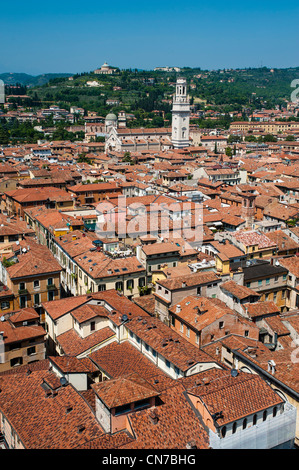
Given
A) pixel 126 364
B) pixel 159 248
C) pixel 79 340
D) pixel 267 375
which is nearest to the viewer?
pixel 267 375

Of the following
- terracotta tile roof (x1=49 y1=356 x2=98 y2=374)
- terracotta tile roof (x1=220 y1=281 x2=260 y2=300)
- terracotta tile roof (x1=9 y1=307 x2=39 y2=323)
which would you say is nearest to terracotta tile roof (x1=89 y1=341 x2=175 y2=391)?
terracotta tile roof (x1=49 y1=356 x2=98 y2=374)

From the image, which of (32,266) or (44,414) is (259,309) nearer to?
(32,266)

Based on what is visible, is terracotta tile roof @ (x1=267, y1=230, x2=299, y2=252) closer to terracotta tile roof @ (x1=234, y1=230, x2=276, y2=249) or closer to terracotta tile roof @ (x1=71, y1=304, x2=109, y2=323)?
terracotta tile roof @ (x1=234, y1=230, x2=276, y2=249)

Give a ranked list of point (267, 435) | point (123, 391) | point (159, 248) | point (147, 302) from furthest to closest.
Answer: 1. point (159, 248)
2. point (147, 302)
3. point (267, 435)
4. point (123, 391)

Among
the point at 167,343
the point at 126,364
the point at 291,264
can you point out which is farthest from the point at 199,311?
the point at 291,264

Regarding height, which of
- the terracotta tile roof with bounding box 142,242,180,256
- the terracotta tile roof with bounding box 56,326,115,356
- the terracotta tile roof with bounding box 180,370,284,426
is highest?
the terracotta tile roof with bounding box 142,242,180,256

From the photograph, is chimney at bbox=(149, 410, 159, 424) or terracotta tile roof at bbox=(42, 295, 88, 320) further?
terracotta tile roof at bbox=(42, 295, 88, 320)

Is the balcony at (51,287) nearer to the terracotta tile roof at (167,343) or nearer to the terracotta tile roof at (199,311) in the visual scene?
the terracotta tile roof at (167,343)

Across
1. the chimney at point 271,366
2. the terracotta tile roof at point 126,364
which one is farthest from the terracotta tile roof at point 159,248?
the chimney at point 271,366
